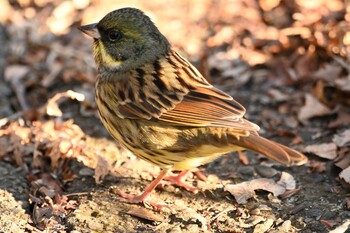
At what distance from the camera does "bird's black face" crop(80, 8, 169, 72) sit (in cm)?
534

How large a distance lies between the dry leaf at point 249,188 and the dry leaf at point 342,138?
0.83 m

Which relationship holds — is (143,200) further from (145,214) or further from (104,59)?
(104,59)

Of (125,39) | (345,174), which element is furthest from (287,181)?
(125,39)

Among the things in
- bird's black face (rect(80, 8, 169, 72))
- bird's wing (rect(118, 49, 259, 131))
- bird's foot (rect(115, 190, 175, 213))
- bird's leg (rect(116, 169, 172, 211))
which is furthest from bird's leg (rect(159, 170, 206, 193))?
bird's black face (rect(80, 8, 169, 72))

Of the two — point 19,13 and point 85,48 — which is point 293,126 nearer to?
point 85,48

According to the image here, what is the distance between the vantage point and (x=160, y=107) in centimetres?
502

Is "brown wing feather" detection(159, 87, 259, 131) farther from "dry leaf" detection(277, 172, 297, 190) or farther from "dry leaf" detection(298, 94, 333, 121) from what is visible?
"dry leaf" detection(298, 94, 333, 121)

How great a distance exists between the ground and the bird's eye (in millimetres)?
691

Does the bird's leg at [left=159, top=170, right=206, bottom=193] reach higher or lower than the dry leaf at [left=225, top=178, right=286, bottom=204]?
lower

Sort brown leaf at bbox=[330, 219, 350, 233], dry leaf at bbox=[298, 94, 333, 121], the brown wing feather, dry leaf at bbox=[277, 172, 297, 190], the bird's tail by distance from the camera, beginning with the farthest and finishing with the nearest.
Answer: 1. dry leaf at bbox=[298, 94, 333, 121]
2. dry leaf at bbox=[277, 172, 297, 190]
3. the brown wing feather
4. the bird's tail
5. brown leaf at bbox=[330, 219, 350, 233]

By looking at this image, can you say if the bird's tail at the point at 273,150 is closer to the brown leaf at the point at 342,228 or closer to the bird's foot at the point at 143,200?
the brown leaf at the point at 342,228

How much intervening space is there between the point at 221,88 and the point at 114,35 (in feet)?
6.94

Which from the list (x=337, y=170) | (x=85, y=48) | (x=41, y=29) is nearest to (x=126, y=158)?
(x=337, y=170)

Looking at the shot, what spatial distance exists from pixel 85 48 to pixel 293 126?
2.92 m
